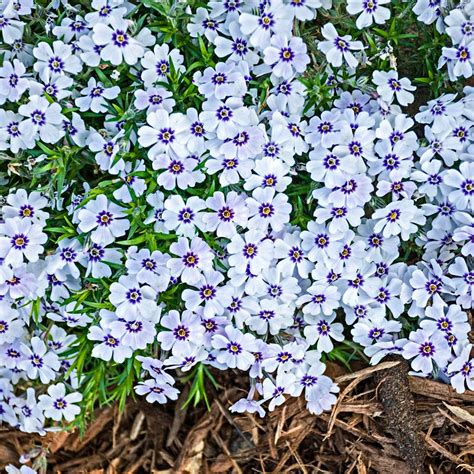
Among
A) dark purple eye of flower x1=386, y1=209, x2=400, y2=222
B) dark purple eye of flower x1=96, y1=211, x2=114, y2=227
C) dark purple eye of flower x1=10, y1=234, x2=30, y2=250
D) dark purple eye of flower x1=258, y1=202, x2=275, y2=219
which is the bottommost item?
dark purple eye of flower x1=10, y1=234, x2=30, y2=250

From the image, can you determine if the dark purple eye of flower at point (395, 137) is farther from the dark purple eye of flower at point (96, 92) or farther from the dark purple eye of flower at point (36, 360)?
the dark purple eye of flower at point (36, 360)

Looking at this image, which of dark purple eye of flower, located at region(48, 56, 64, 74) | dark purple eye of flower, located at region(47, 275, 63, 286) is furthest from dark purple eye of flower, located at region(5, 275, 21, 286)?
dark purple eye of flower, located at region(48, 56, 64, 74)

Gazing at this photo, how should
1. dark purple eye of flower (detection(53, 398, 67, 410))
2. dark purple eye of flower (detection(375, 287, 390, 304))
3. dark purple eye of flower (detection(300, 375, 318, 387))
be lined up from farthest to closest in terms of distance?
dark purple eye of flower (detection(53, 398, 67, 410))
dark purple eye of flower (detection(300, 375, 318, 387))
dark purple eye of flower (detection(375, 287, 390, 304))

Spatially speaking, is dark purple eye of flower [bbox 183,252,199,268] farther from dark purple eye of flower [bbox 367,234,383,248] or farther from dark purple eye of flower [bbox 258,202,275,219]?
dark purple eye of flower [bbox 367,234,383,248]

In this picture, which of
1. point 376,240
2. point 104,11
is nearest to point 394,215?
point 376,240

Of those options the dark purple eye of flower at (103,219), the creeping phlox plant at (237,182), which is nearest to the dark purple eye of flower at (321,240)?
the creeping phlox plant at (237,182)
